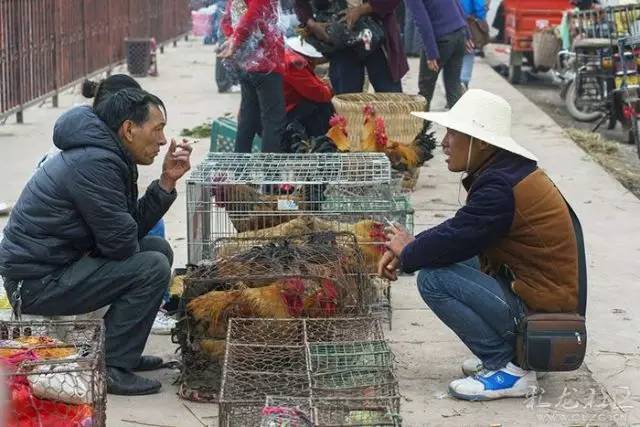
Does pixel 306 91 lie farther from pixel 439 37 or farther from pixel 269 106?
pixel 439 37

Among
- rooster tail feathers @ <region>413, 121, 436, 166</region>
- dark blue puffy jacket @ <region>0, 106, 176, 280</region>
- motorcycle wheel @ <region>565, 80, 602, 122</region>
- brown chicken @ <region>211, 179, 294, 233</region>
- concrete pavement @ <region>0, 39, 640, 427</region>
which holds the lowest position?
motorcycle wheel @ <region>565, 80, 602, 122</region>

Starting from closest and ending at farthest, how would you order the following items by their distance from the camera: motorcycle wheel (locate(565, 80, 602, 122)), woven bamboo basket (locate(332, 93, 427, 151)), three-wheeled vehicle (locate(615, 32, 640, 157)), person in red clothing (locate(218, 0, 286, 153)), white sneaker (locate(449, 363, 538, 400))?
white sneaker (locate(449, 363, 538, 400)), person in red clothing (locate(218, 0, 286, 153)), woven bamboo basket (locate(332, 93, 427, 151)), three-wheeled vehicle (locate(615, 32, 640, 157)), motorcycle wheel (locate(565, 80, 602, 122))

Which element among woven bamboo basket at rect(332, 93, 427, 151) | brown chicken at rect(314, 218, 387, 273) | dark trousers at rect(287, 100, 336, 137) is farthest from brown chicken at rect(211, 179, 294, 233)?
dark trousers at rect(287, 100, 336, 137)

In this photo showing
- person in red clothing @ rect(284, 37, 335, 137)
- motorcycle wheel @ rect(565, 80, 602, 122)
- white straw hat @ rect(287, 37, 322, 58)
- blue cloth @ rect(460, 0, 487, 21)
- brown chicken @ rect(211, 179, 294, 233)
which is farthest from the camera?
motorcycle wheel @ rect(565, 80, 602, 122)

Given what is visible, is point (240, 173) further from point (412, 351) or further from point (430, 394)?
point (430, 394)

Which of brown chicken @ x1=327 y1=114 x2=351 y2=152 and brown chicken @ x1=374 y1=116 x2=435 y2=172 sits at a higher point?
brown chicken @ x1=327 y1=114 x2=351 y2=152

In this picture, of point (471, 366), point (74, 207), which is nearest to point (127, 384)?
point (74, 207)

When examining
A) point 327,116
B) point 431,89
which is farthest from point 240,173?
point 431,89

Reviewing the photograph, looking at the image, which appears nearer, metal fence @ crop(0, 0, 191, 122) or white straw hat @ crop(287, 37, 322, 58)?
white straw hat @ crop(287, 37, 322, 58)

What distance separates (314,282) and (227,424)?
1.31 m

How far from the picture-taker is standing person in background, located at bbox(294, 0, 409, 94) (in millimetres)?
9781

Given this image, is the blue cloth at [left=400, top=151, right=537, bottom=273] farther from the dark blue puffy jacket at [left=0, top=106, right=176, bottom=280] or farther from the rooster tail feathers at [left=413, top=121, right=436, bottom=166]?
the rooster tail feathers at [left=413, top=121, right=436, bottom=166]

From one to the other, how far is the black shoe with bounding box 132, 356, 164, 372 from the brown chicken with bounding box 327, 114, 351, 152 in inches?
130

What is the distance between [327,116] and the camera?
32.5 ft
